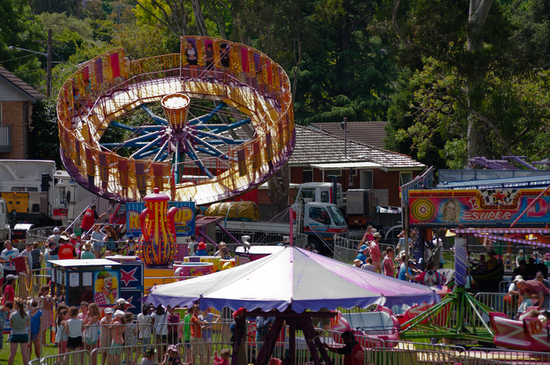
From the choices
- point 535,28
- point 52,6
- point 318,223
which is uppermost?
point 52,6

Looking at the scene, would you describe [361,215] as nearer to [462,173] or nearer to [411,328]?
[462,173]

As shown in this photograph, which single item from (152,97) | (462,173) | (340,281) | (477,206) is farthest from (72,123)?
(340,281)

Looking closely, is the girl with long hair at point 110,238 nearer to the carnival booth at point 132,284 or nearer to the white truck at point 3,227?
the white truck at point 3,227

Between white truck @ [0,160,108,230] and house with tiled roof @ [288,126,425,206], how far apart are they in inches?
602

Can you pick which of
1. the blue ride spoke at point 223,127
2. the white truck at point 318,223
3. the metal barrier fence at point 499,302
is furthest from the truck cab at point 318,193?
the metal barrier fence at point 499,302

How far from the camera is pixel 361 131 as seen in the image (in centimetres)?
5219

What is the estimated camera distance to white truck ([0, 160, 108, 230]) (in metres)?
29.9

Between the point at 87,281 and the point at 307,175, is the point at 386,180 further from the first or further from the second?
the point at 87,281

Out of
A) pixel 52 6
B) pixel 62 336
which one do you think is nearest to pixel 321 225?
pixel 62 336

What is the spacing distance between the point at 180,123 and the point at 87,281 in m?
15.5

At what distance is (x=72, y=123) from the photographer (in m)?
29.5

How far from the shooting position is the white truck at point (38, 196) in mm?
29922

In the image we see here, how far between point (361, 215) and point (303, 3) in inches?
451

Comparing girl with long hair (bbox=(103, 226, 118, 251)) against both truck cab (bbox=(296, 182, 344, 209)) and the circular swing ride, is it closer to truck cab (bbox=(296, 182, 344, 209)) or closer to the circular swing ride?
the circular swing ride
